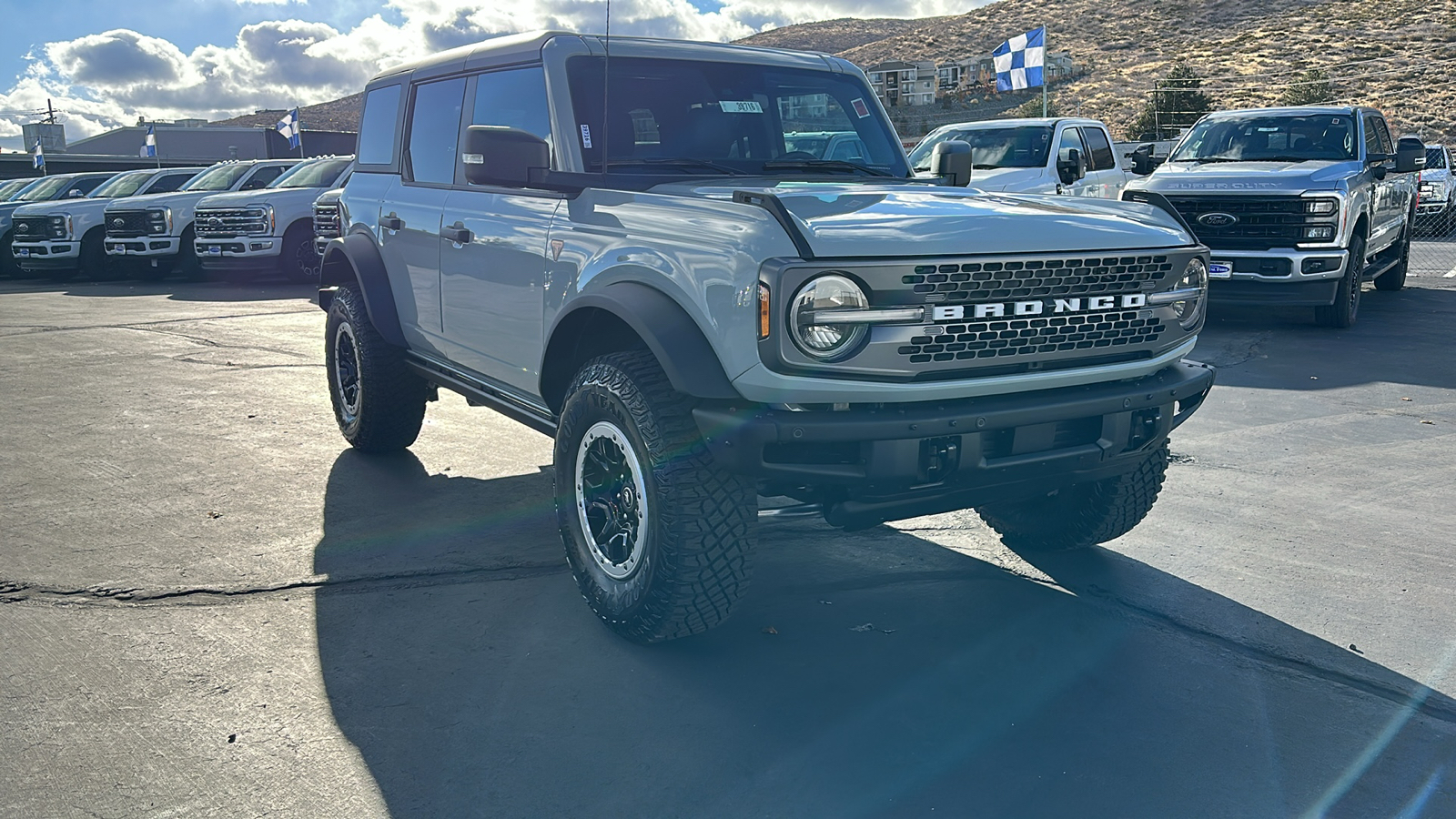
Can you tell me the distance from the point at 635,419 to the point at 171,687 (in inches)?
61.3

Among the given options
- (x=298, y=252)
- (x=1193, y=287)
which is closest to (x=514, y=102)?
(x=1193, y=287)

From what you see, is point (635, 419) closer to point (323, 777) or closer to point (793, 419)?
point (793, 419)

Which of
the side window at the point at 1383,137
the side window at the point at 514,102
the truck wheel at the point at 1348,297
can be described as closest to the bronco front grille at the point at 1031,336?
the side window at the point at 514,102

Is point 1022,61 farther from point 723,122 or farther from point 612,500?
point 612,500

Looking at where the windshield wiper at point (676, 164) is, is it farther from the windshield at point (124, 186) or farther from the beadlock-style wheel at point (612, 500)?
the windshield at point (124, 186)

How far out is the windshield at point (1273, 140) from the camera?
1115 centimetres

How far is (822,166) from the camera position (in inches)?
186

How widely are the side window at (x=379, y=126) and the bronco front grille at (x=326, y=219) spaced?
19.0 feet

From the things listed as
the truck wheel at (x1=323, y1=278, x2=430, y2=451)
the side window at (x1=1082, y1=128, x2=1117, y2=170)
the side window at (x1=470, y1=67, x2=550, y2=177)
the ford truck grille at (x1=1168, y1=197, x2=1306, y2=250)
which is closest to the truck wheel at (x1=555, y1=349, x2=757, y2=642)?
the side window at (x1=470, y1=67, x2=550, y2=177)

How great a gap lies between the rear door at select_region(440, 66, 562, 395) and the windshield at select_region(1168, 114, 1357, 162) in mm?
8870

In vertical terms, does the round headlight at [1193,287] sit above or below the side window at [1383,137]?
below

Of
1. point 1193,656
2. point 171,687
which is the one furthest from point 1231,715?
point 171,687

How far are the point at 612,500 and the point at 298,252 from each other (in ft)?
46.4

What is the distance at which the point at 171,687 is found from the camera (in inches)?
135
